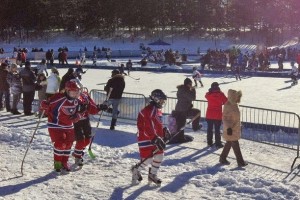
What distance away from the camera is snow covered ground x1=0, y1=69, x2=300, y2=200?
24.1 feet

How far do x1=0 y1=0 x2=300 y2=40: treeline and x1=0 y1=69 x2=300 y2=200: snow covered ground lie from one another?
173 ft

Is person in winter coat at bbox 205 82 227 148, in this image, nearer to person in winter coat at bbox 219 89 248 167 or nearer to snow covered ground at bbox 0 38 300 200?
snow covered ground at bbox 0 38 300 200

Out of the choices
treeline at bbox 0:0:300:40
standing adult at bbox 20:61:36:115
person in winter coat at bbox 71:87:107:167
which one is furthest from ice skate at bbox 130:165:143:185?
treeline at bbox 0:0:300:40

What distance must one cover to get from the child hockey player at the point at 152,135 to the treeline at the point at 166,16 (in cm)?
5719

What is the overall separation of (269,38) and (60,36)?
26.9m

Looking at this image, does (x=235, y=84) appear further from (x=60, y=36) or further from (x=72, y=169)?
(x=60, y=36)

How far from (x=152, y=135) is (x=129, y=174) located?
123 cm

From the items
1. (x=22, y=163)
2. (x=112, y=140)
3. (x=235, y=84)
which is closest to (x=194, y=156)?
(x=112, y=140)

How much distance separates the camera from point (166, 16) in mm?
65688

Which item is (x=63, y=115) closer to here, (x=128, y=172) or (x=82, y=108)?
(x=82, y=108)

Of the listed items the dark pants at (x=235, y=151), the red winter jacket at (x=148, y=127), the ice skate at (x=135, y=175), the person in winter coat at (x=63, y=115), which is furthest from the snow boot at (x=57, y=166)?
the dark pants at (x=235, y=151)

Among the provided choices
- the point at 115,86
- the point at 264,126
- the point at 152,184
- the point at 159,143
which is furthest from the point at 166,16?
the point at 159,143

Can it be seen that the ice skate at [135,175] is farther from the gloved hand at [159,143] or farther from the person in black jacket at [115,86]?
the person in black jacket at [115,86]

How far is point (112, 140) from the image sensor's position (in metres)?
11.2
